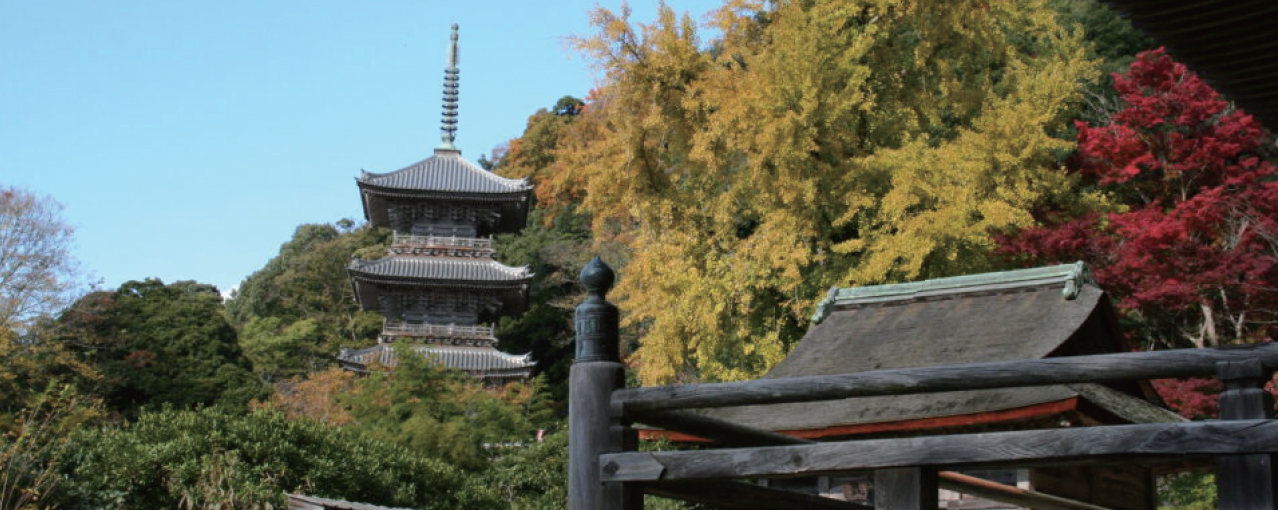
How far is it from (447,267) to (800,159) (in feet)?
72.7

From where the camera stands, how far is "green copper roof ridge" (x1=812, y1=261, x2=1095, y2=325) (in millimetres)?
11883

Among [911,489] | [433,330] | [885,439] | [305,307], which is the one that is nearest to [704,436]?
[885,439]

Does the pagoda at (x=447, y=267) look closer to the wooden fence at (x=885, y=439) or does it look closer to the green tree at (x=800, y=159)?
the green tree at (x=800, y=159)

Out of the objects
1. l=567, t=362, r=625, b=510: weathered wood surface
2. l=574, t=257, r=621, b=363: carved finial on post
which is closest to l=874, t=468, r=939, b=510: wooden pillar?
l=567, t=362, r=625, b=510: weathered wood surface

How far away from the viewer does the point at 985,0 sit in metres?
17.8

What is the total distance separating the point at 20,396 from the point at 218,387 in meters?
8.79

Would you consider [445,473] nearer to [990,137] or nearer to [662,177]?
[662,177]

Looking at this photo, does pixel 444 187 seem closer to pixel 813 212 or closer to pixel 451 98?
pixel 451 98

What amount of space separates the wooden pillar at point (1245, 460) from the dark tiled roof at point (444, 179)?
111 ft

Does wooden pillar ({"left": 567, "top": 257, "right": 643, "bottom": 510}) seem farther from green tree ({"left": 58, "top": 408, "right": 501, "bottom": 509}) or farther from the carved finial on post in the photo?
green tree ({"left": 58, "top": 408, "right": 501, "bottom": 509})

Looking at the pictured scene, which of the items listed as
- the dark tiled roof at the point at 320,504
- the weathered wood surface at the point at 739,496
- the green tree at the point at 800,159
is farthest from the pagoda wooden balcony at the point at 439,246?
the weathered wood surface at the point at 739,496

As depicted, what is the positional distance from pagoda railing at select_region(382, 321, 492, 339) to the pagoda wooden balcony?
2.23 meters

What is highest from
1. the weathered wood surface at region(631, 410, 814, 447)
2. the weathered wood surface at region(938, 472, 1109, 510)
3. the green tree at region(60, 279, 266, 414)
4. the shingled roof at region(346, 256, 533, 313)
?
the shingled roof at region(346, 256, 533, 313)

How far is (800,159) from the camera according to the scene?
16.4 meters
